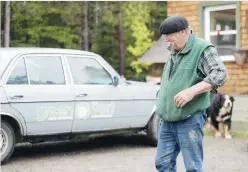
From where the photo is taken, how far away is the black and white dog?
9.61 m

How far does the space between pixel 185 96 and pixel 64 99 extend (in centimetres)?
373

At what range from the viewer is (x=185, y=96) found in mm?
3996

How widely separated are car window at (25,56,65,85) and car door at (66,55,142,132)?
8.5 inches

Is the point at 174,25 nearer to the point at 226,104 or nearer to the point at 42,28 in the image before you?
the point at 226,104

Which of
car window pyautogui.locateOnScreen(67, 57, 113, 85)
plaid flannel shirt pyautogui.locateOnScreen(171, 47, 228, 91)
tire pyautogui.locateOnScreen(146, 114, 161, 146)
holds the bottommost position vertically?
tire pyautogui.locateOnScreen(146, 114, 161, 146)

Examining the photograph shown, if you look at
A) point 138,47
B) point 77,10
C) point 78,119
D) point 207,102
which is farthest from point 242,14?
point 138,47

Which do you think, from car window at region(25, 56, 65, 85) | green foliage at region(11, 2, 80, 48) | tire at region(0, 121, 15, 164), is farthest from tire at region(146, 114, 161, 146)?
green foliage at region(11, 2, 80, 48)

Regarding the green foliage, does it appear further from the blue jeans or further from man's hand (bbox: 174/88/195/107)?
man's hand (bbox: 174/88/195/107)

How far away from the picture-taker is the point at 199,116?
427cm

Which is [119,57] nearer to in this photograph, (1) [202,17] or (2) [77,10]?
(2) [77,10]

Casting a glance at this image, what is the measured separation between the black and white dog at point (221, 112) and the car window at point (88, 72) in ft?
8.19

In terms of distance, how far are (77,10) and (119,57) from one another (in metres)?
5.81

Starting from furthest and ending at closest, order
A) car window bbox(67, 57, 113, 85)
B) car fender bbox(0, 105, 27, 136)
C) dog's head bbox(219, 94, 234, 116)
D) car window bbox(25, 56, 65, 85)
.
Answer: dog's head bbox(219, 94, 234, 116) → car window bbox(67, 57, 113, 85) → car window bbox(25, 56, 65, 85) → car fender bbox(0, 105, 27, 136)

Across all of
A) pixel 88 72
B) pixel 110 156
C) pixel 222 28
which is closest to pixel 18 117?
pixel 88 72
